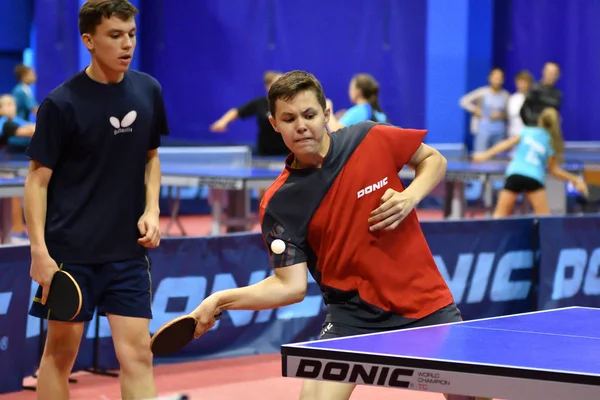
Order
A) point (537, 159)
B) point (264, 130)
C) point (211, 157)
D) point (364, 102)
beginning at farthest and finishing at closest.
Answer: point (211, 157)
point (264, 130)
point (537, 159)
point (364, 102)

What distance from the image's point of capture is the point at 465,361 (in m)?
2.88

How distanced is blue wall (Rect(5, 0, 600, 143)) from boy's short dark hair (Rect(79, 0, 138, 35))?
11.8 metres

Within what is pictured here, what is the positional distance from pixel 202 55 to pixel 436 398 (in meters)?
11.0

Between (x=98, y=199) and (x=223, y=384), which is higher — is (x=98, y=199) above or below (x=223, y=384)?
above

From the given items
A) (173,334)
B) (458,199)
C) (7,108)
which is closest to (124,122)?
(173,334)

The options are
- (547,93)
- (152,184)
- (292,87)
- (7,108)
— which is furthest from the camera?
(547,93)

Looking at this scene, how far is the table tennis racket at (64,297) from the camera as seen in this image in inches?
153

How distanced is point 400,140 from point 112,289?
1.15 metres

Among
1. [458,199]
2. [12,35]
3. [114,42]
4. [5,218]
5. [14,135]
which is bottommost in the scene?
[458,199]

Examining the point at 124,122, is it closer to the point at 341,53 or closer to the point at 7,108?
the point at 7,108

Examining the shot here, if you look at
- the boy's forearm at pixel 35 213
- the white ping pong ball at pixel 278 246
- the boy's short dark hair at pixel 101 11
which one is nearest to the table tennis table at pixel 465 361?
the white ping pong ball at pixel 278 246

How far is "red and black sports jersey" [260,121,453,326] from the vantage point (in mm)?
3574

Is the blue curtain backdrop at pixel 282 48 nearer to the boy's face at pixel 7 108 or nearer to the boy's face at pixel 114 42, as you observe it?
the boy's face at pixel 7 108

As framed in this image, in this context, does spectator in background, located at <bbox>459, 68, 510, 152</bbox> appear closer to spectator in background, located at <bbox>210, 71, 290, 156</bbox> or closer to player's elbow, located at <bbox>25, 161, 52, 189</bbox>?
spectator in background, located at <bbox>210, 71, 290, 156</bbox>
